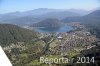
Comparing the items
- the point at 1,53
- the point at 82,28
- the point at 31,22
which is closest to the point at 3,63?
the point at 1,53

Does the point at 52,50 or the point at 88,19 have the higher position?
the point at 52,50

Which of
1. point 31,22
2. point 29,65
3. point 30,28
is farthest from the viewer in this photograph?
point 31,22

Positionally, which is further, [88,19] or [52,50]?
[88,19]

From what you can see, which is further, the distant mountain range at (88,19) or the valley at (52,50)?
the distant mountain range at (88,19)

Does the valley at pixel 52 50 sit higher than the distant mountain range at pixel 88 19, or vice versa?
the valley at pixel 52 50

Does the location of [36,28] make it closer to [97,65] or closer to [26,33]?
[26,33]

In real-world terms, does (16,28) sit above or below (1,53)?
below

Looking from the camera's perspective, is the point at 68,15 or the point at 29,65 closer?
the point at 29,65

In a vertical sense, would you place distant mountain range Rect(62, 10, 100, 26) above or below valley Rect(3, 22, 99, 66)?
below

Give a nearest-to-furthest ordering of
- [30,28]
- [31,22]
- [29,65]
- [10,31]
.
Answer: [29,65], [10,31], [30,28], [31,22]

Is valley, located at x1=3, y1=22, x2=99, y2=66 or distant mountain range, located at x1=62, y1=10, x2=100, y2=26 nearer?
valley, located at x1=3, y1=22, x2=99, y2=66

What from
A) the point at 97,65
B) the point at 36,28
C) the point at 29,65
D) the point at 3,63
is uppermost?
the point at 3,63
